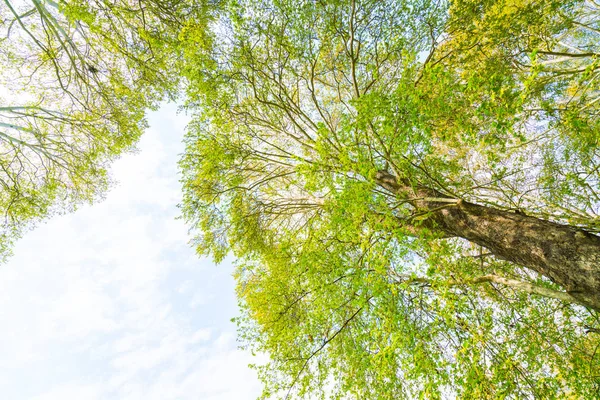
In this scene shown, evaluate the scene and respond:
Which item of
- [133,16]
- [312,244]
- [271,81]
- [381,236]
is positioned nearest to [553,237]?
[381,236]

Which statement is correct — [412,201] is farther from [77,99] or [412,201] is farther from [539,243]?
[77,99]

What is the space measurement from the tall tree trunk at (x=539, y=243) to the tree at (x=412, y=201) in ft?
0.07

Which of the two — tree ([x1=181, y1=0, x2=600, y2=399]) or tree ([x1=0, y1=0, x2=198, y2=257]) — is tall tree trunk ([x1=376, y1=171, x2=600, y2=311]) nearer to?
tree ([x1=181, y1=0, x2=600, y2=399])

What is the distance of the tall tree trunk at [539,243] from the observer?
2763mm

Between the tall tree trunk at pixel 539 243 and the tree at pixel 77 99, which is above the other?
the tree at pixel 77 99

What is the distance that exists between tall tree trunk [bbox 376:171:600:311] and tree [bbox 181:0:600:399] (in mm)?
20

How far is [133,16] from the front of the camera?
23.6 ft

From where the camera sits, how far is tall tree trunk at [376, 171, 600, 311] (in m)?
2.76

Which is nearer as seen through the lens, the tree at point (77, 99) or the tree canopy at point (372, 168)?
the tree canopy at point (372, 168)

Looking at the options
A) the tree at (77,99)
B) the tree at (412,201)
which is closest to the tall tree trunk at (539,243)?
the tree at (412,201)

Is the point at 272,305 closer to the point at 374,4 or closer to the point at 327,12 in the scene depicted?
the point at 327,12

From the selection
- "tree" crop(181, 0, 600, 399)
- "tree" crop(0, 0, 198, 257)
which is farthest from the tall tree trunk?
"tree" crop(0, 0, 198, 257)

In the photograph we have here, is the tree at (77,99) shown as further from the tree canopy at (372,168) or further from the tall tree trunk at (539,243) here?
the tall tree trunk at (539,243)

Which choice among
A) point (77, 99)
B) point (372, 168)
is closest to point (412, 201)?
point (372, 168)
